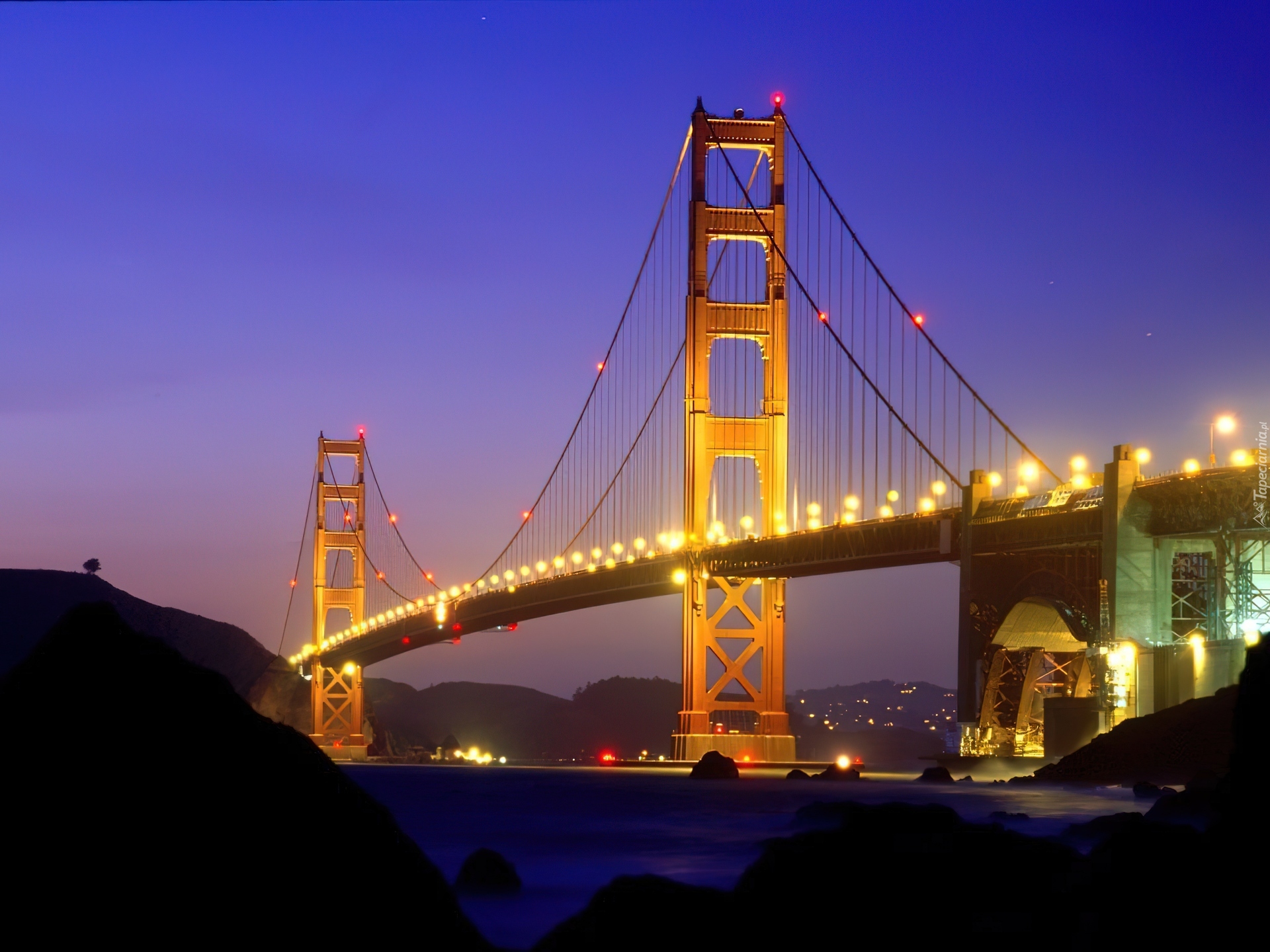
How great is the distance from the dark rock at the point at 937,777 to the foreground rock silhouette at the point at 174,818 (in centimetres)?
3141

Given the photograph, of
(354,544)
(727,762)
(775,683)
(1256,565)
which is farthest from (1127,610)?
(354,544)

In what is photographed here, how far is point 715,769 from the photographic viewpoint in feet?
133

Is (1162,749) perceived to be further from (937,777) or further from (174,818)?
(174,818)

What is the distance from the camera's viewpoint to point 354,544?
92438 mm

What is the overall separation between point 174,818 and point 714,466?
43.9 metres

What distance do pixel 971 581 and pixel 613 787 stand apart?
10.0 m

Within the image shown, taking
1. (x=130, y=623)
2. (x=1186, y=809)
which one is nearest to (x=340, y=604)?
(x=130, y=623)

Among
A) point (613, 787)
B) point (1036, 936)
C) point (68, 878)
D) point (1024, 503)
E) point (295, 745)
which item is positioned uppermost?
point (1024, 503)

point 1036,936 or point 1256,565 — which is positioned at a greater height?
point 1256,565

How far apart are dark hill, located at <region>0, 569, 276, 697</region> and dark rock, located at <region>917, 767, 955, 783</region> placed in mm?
75433

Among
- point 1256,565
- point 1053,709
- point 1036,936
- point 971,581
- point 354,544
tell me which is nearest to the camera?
point 1036,936

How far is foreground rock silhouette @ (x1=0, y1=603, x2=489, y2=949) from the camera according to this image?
20.6 ft

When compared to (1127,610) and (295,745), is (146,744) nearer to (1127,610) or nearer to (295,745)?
(295,745)

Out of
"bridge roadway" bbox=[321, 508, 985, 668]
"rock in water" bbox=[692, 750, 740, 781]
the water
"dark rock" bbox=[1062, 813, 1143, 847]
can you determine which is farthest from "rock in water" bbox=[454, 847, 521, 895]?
"bridge roadway" bbox=[321, 508, 985, 668]
